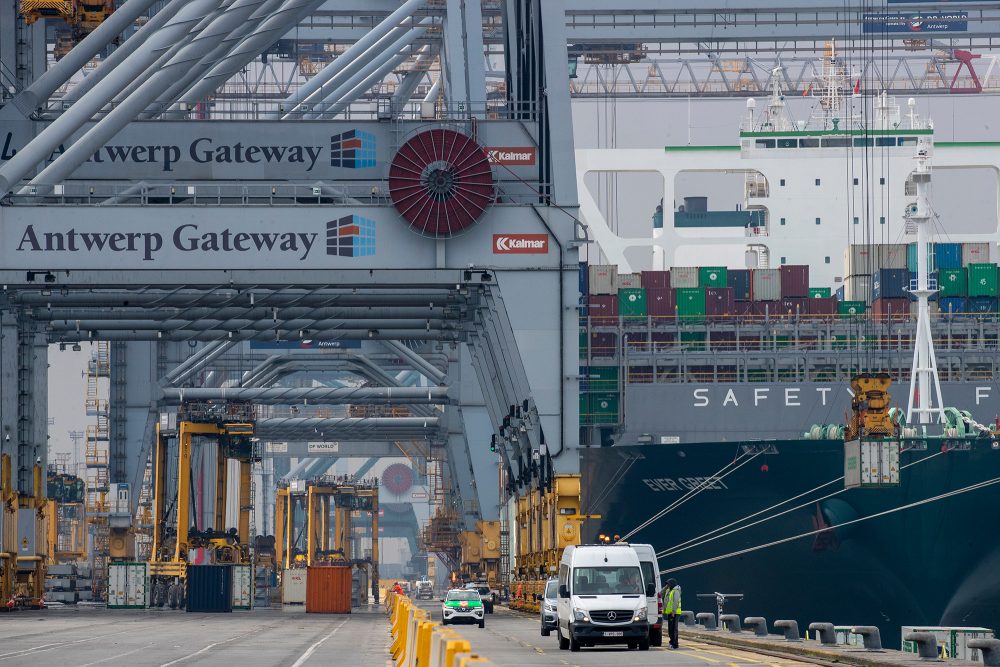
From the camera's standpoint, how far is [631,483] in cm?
4834

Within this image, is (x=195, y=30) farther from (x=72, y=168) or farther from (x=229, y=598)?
(x=229, y=598)

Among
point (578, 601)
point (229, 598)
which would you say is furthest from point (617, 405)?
point (578, 601)

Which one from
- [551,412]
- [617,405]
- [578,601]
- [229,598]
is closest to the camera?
[578,601]

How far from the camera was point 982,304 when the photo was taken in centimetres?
6138

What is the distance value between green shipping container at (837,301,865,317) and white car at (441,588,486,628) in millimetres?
23556

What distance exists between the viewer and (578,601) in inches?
1139

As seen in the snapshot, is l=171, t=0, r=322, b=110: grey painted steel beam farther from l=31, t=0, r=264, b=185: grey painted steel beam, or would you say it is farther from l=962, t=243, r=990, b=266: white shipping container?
l=962, t=243, r=990, b=266: white shipping container

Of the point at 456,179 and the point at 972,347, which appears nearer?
the point at 456,179

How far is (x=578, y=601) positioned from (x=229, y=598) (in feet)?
127

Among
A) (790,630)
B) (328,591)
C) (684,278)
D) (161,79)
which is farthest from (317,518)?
(790,630)

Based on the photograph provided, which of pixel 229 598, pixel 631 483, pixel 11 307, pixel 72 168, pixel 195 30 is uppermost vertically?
pixel 195 30

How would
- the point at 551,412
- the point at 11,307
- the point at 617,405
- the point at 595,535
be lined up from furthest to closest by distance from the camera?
1. the point at 617,405
2. the point at 595,535
3. the point at 11,307
4. the point at 551,412

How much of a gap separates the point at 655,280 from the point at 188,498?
2203 centimetres

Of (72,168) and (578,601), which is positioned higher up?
(72,168)
